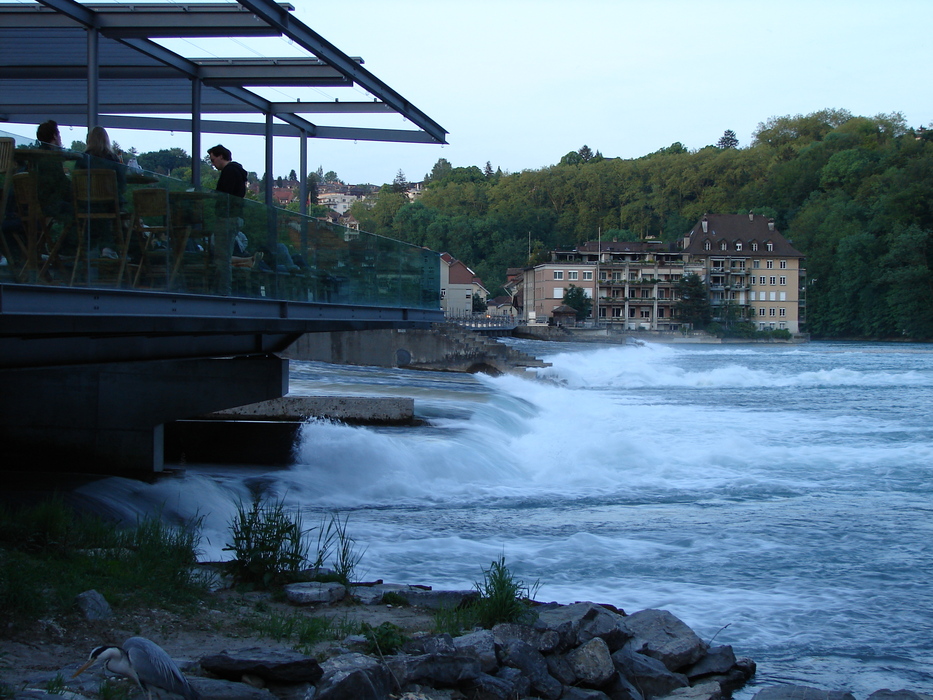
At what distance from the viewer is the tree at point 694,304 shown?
127 meters

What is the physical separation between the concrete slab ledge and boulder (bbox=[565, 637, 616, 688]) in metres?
14.2

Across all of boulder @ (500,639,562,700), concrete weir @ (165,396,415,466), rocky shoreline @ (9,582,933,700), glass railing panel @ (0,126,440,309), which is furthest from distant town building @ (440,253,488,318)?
boulder @ (500,639,562,700)

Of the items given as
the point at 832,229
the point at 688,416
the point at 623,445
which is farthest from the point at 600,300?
the point at 623,445

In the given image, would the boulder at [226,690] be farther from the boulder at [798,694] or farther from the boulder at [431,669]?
the boulder at [798,694]

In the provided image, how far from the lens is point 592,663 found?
24.3ft

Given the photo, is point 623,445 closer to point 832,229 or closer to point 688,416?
point 688,416

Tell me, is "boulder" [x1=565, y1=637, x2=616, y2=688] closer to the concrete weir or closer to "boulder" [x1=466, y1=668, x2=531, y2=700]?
"boulder" [x1=466, y1=668, x2=531, y2=700]

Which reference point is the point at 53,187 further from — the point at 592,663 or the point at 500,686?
the point at 592,663

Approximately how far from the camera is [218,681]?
5.83 metres

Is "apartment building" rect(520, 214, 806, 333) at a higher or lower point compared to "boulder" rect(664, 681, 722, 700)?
higher

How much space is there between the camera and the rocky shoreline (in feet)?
19.7

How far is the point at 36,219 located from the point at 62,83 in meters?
9.82

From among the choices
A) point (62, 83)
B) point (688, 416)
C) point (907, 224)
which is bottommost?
point (688, 416)

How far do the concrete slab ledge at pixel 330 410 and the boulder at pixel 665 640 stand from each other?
524 inches
